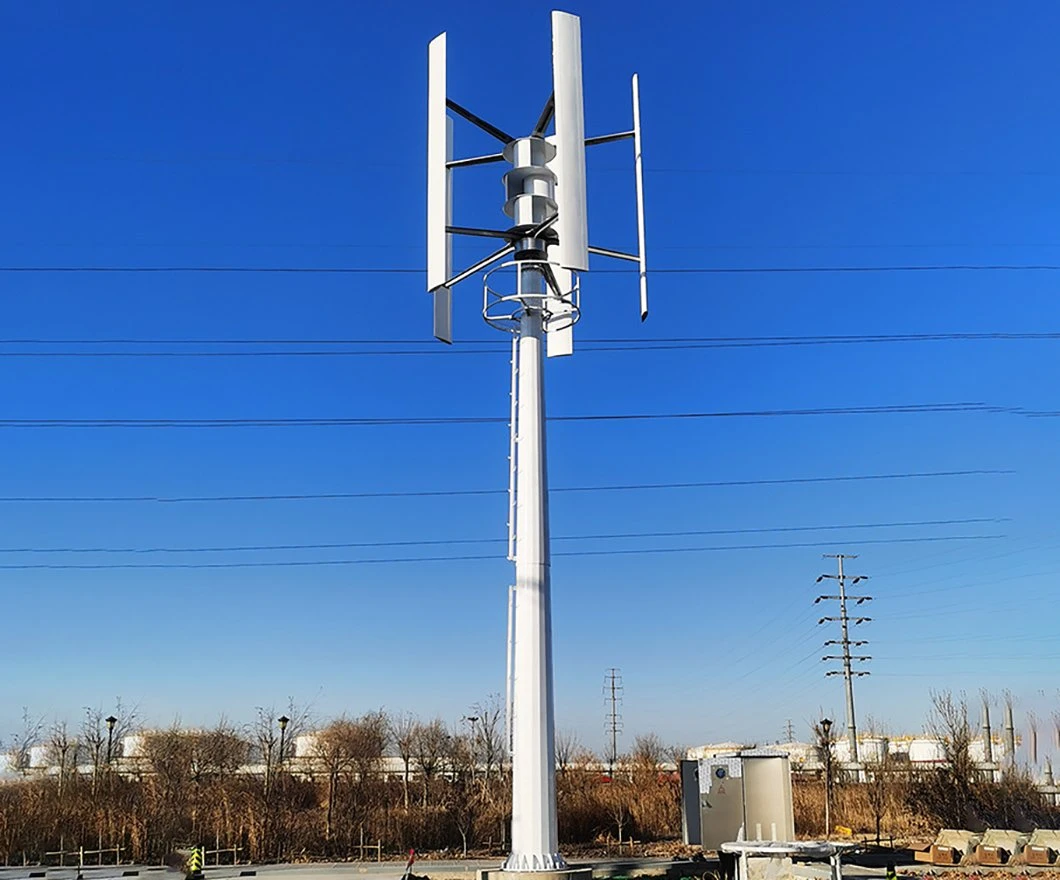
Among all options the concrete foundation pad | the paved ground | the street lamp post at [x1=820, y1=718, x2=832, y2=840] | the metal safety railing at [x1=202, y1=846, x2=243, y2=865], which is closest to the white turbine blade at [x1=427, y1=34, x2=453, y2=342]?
the concrete foundation pad

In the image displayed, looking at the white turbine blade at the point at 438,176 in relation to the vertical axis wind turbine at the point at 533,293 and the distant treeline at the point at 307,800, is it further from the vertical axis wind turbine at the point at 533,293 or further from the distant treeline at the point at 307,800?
the distant treeline at the point at 307,800

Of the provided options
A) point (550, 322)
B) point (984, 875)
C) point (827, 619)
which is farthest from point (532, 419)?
point (827, 619)

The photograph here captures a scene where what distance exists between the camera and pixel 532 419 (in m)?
16.7

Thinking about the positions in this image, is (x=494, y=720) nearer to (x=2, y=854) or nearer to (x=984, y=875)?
(x=2, y=854)

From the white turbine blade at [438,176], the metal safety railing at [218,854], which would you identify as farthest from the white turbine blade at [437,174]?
the metal safety railing at [218,854]

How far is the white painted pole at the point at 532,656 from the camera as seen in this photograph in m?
15.4

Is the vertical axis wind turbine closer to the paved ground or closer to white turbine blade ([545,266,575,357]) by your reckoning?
white turbine blade ([545,266,575,357])

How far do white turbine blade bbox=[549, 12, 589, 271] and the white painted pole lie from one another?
2268mm

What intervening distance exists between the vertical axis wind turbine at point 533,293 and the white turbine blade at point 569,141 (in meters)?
0.01

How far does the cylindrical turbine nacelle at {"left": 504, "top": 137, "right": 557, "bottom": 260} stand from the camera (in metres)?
17.1

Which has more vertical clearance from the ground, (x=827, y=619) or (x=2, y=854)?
(x=827, y=619)

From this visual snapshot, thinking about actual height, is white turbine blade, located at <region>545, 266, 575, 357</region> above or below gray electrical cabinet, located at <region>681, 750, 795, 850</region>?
above

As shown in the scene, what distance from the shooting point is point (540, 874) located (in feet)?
49.2

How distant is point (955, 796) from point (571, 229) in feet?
81.5
